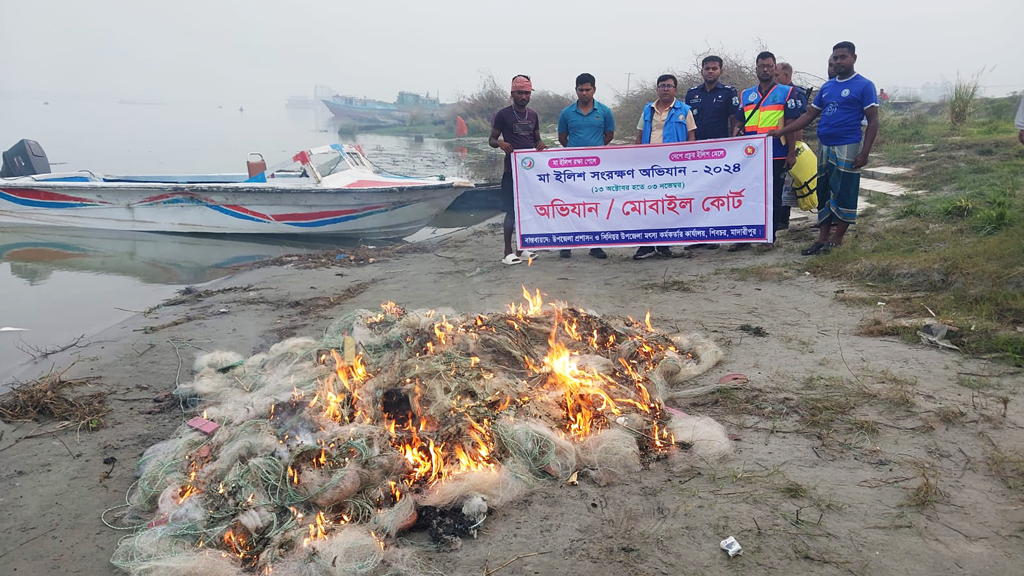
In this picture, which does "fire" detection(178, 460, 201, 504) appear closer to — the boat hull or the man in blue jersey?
the man in blue jersey

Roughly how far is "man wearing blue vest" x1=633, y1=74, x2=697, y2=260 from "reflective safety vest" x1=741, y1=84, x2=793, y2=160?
0.68 m

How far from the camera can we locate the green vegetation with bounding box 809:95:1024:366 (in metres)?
4.39

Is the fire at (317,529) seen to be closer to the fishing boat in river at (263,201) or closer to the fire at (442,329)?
the fire at (442,329)

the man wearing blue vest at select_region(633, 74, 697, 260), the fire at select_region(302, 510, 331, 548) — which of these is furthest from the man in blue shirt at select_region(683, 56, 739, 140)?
the fire at select_region(302, 510, 331, 548)

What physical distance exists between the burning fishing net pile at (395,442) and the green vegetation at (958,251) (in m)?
1.80

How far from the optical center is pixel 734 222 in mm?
7055

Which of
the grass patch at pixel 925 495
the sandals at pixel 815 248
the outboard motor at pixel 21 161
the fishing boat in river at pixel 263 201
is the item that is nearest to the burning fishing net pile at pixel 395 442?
the grass patch at pixel 925 495

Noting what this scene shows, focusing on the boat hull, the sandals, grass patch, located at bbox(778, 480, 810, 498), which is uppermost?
the boat hull

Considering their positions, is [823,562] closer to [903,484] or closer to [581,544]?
[903,484]

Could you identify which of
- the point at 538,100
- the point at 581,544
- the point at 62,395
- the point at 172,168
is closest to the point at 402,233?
the point at 62,395

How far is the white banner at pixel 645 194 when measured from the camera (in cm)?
696

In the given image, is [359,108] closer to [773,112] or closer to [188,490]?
[773,112]

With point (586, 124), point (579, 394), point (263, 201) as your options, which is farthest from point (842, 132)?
point (263, 201)

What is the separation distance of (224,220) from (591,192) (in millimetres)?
8031
